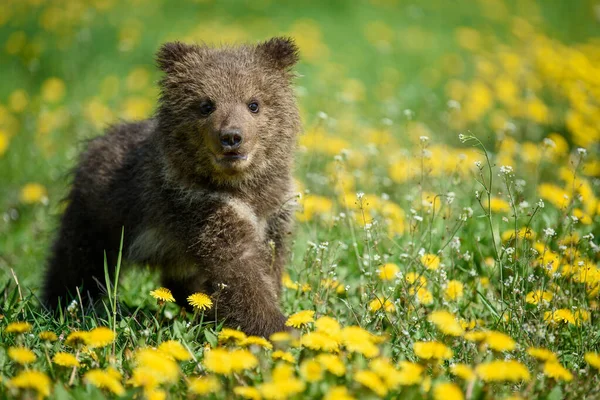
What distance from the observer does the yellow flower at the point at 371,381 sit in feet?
8.64

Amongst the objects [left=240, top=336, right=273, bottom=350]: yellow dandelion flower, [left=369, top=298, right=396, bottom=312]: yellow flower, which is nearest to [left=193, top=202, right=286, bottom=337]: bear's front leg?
[left=369, top=298, right=396, bottom=312]: yellow flower

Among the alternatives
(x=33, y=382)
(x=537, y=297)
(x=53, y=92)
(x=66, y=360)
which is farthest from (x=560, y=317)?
(x=53, y=92)

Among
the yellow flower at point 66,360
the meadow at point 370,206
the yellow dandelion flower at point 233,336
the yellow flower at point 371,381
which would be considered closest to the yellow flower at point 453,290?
the meadow at point 370,206

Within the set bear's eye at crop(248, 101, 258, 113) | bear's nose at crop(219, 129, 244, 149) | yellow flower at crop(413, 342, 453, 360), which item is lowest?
yellow flower at crop(413, 342, 453, 360)

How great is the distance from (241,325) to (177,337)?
1.19 feet

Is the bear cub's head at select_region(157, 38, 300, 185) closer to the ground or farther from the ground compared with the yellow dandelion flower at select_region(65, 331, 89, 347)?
farther from the ground

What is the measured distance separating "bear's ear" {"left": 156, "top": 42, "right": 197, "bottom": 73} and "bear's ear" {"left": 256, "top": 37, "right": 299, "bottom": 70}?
49cm

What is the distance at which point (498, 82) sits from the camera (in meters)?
9.78

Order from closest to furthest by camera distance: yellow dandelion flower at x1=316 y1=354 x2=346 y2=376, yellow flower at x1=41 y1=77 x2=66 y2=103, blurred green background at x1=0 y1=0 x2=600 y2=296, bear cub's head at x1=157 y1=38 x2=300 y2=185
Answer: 1. yellow dandelion flower at x1=316 y1=354 x2=346 y2=376
2. bear cub's head at x1=157 y1=38 x2=300 y2=185
3. blurred green background at x1=0 y1=0 x2=600 y2=296
4. yellow flower at x1=41 y1=77 x2=66 y2=103

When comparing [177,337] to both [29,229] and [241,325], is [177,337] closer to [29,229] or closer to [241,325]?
[241,325]

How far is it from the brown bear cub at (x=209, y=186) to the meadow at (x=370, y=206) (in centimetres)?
28

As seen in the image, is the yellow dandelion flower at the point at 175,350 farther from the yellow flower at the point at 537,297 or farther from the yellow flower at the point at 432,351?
the yellow flower at the point at 537,297

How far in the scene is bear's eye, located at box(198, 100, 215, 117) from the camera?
441 cm

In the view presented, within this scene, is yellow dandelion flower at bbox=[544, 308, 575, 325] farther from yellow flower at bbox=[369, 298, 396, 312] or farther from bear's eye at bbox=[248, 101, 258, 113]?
bear's eye at bbox=[248, 101, 258, 113]
